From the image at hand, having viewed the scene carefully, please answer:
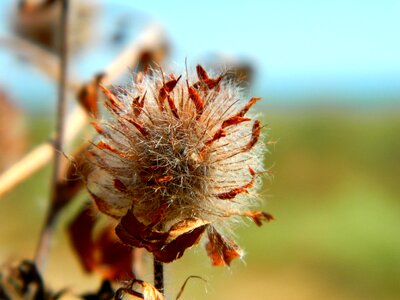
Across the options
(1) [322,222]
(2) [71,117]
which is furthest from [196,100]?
(1) [322,222]

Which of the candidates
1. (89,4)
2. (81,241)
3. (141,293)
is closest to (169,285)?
(141,293)

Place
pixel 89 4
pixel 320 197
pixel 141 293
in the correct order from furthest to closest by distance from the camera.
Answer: pixel 320 197
pixel 89 4
pixel 141 293

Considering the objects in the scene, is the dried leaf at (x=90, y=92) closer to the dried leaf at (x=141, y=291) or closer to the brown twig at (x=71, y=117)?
the brown twig at (x=71, y=117)

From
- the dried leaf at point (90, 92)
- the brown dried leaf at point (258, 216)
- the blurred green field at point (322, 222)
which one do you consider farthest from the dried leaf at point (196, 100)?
the blurred green field at point (322, 222)

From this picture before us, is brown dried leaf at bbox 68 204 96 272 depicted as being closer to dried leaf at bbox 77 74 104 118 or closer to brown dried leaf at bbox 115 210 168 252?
dried leaf at bbox 77 74 104 118

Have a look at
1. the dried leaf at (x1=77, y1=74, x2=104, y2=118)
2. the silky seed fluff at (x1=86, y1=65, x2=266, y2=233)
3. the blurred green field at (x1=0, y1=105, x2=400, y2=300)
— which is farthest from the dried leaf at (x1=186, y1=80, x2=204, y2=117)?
the blurred green field at (x1=0, y1=105, x2=400, y2=300)

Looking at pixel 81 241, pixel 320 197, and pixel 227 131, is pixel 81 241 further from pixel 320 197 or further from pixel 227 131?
pixel 320 197

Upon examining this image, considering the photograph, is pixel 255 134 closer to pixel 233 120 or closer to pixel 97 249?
pixel 233 120

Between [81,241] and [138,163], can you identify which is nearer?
[138,163]
